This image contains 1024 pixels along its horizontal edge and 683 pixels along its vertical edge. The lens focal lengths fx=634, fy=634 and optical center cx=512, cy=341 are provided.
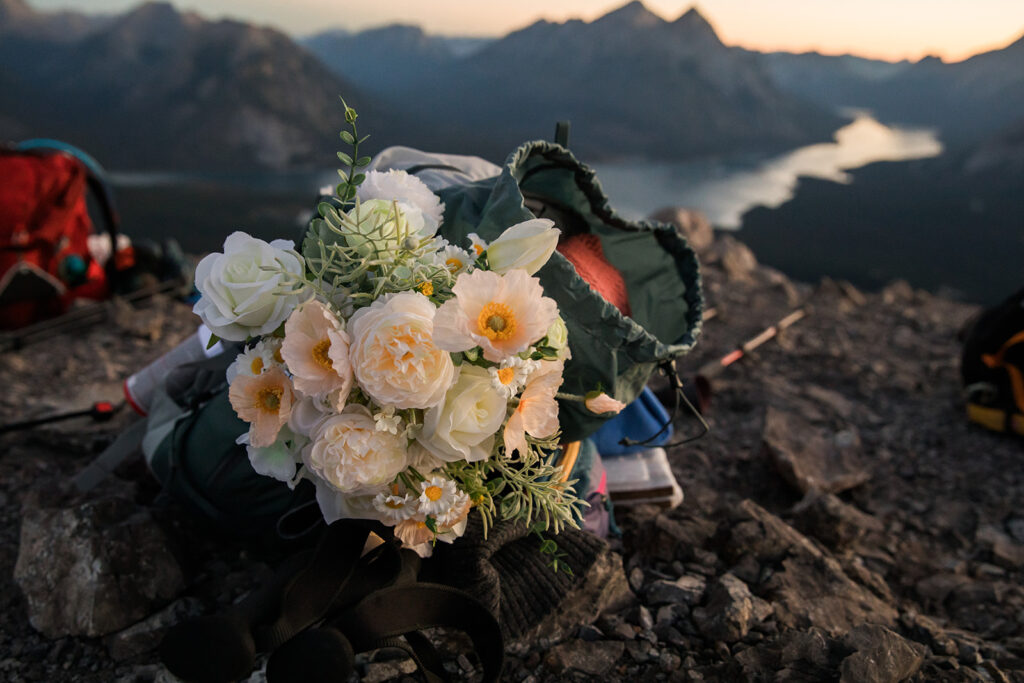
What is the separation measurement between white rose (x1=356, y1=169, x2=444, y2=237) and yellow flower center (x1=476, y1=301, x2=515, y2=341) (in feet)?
0.89

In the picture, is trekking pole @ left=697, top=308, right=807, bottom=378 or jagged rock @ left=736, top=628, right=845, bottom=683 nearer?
jagged rock @ left=736, top=628, right=845, bottom=683

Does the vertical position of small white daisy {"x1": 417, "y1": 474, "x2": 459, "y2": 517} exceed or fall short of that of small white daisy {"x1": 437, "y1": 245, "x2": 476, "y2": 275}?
it falls short

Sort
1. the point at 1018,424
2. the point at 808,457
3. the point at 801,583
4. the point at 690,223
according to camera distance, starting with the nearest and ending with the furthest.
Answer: the point at 801,583 → the point at 808,457 → the point at 1018,424 → the point at 690,223

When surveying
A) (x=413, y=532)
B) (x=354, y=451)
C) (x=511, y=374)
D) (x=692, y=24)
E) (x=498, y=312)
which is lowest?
(x=413, y=532)

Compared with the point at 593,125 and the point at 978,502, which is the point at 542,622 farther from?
the point at 593,125

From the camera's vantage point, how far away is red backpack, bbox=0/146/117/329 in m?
3.24

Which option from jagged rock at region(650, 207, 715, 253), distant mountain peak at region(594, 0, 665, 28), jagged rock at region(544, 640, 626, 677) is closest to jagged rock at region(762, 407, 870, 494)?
jagged rock at region(544, 640, 626, 677)

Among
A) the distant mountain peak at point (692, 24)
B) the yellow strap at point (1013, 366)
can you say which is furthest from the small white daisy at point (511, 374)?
the distant mountain peak at point (692, 24)

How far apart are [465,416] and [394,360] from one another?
0.50 feet

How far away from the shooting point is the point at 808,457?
8.06ft

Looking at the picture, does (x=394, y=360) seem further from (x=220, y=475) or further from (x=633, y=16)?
(x=633, y=16)

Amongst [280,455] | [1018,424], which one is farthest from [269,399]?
[1018,424]

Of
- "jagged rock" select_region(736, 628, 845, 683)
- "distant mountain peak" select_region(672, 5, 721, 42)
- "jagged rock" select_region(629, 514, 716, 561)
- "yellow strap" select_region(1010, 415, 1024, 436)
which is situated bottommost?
"yellow strap" select_region(1010, 415, 1024, 436)

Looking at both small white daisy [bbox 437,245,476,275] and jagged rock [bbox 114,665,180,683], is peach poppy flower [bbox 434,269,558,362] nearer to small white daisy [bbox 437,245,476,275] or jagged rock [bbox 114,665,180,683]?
small white daisy [bbox 437,245,476,275]
